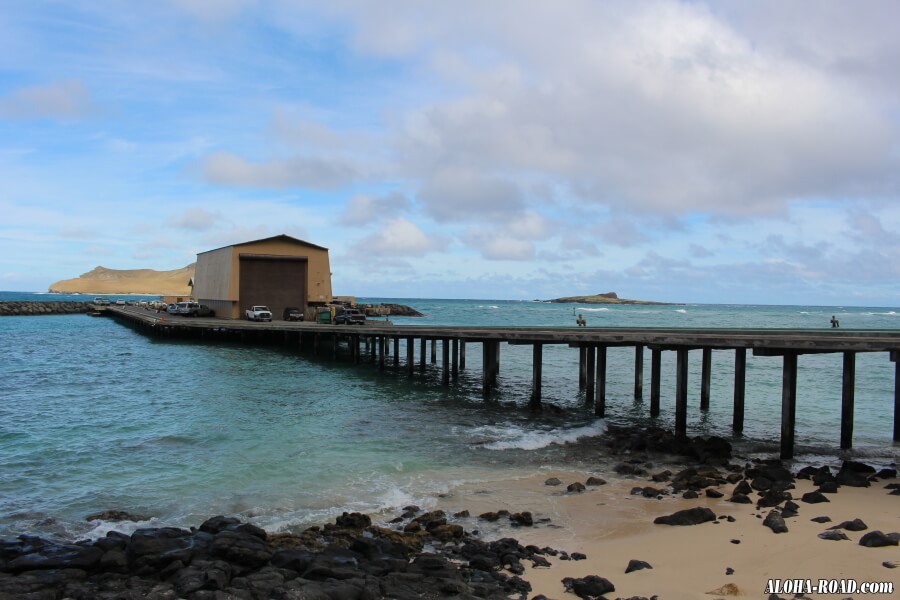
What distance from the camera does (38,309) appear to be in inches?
4134

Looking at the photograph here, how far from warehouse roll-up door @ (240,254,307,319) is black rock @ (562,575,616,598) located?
5032cm

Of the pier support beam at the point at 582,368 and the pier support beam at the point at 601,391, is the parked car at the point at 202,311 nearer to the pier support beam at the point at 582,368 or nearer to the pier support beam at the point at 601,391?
the pier support beam at the point at 582,368

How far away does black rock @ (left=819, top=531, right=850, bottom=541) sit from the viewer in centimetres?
1037

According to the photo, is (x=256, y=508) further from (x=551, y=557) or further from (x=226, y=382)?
(x=226, y=382)

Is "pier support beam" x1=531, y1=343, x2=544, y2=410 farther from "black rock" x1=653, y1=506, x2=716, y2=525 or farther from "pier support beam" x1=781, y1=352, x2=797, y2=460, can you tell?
"black rock" x1=653, y1=506, x2=716, y2=525

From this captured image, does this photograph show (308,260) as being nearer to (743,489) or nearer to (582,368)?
(582,368)

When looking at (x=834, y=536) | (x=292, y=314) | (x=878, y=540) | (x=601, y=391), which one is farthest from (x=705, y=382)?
(x=292, y=314)

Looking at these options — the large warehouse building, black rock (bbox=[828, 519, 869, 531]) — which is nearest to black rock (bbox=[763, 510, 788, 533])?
black rock (bbox=[828, 519, 869, 531])

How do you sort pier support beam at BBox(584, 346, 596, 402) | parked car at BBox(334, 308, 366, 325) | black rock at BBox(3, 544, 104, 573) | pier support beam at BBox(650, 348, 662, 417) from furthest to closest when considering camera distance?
parked car at BBox(334, 308, 366, 325) < pier support beam at BBox(584, 346, 596, 402) < pier support beam at BBox(650, 348, 662, 417) < black rock at BBox(3, 544, 104, 573)

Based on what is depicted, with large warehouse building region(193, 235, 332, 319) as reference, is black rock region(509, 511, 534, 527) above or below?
below

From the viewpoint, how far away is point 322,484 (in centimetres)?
1503

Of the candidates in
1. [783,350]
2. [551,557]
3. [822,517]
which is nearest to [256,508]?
[551,557]

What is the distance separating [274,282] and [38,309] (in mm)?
68348

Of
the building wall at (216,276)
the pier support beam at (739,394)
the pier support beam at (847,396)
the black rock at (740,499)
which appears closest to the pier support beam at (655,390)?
the pier support beam at (739,394)
